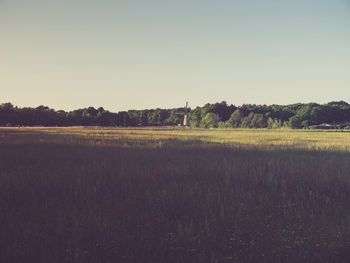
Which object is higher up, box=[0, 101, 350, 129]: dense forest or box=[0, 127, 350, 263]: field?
box=[0, 101, 350, 129]: dense forest

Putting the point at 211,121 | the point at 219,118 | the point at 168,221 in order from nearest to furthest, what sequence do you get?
the point at 168,221 < the point at 211,121 < the point at 219,118

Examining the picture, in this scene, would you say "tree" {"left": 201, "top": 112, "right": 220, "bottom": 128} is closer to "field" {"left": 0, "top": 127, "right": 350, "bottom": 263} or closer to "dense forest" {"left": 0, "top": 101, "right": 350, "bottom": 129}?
"dense forest" {"left": 0, "top": 101, "right": 350, "bottom": 129}

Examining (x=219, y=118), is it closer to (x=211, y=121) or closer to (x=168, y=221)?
(x=211, y=121)

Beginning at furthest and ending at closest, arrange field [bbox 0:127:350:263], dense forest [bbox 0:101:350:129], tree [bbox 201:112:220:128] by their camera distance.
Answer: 1. tree [bbox 201:112:220:128]
2. dense forest [bbox 0:101:350:129]
3. field [bbox 0:127:350:263]

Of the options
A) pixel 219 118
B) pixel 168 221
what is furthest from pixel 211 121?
pixel 168 221

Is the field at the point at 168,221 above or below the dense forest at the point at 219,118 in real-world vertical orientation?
below

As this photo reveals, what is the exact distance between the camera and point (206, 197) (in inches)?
242

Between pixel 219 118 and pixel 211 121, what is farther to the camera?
pixel 219 118

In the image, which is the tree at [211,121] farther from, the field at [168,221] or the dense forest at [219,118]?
the field at [168,221]

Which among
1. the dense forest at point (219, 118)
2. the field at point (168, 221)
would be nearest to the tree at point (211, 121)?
the dense forest at point (219, 118)

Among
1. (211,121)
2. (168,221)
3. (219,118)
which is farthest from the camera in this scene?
(219,118)

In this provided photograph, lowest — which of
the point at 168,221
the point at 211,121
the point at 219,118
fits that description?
the point at 168,221

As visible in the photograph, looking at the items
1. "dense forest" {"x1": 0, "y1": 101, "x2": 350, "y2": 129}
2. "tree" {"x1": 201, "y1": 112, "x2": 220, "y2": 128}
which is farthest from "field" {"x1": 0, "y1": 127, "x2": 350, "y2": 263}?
"tree" {"x1": 201, "y1": 112, "x2": 220, "y2": 128}

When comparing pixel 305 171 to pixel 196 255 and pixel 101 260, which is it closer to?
pixel 196 255
